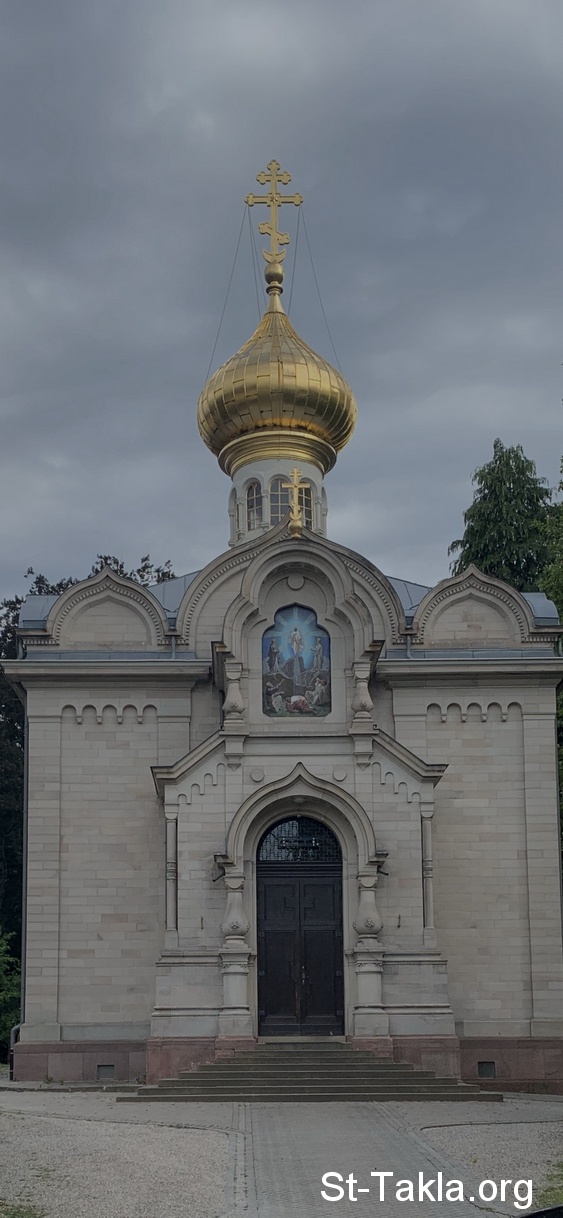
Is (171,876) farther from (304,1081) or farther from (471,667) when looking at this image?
(471,667)

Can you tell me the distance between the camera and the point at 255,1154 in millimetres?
13086

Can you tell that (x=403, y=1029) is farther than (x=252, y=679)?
No

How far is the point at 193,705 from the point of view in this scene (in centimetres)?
2103

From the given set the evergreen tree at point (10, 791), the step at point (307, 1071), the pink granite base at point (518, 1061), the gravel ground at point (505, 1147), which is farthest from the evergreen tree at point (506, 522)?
the gravel ground at point (505, 1147)

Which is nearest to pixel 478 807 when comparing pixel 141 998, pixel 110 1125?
pixel 141 998

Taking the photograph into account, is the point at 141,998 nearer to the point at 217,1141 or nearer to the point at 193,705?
the point at 193,705

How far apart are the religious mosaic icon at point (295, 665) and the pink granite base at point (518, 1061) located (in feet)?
15.5

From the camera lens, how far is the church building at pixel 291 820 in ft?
61.6

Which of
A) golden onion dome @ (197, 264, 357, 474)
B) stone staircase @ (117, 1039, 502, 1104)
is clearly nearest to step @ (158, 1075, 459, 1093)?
stone staircase @ (117, 1039, 502, 1104)

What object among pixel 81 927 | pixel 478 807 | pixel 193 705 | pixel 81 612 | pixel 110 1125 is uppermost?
pixel 81 612

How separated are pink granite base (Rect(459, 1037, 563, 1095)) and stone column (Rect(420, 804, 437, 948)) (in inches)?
74.8

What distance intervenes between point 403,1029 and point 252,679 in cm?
462

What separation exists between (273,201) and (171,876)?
38.4 ft

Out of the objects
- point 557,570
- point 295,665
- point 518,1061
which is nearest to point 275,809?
point 295,665
